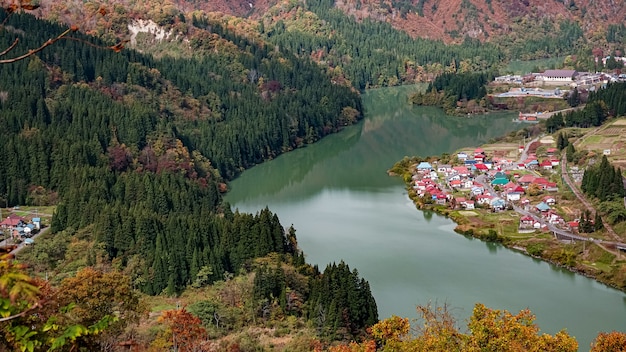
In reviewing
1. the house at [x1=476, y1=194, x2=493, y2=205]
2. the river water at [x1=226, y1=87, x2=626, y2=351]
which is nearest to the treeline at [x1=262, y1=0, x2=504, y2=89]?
the river water at [x1=226, y1=87, x2=626, y2=351]

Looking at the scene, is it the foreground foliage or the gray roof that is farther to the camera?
the gray roof

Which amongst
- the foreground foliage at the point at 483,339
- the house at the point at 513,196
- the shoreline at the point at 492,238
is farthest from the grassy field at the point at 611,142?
the foreground foliage at the point at 483,339

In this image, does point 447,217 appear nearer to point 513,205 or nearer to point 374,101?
point 513,205

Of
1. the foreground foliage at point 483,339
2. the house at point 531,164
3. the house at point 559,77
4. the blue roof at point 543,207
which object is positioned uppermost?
the foreground foliage at point 483,339

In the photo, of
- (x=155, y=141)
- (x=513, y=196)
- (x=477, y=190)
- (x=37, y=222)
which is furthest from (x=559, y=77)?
(x=37, y=222)

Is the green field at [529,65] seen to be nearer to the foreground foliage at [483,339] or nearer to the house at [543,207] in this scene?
the house at [543,207]

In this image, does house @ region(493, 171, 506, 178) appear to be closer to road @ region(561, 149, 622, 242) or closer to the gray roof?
road @ region(561, 149, 622, 242)
